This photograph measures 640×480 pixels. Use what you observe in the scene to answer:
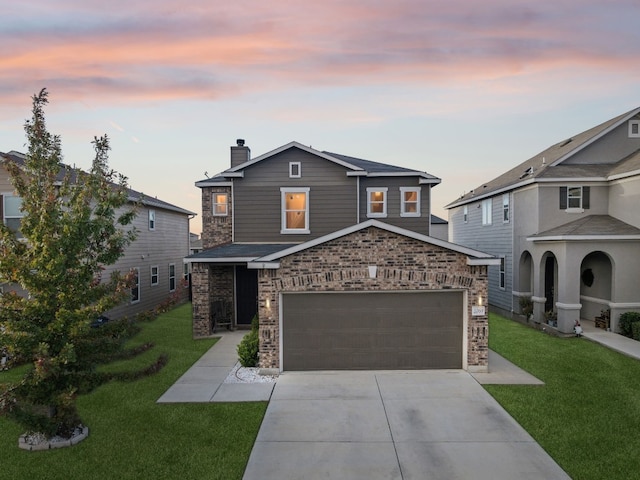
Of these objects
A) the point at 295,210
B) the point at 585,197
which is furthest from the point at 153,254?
the point at 585,197

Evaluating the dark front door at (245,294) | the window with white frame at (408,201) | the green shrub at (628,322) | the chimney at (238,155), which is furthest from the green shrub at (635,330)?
the chimney at (238,155)

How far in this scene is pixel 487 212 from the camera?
22.9 meters

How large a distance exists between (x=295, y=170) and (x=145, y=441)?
41.7ft

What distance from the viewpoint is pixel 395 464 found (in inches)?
254

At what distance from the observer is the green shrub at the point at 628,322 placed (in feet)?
49.2

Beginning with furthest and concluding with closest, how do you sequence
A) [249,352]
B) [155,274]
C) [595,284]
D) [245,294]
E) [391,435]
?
[155,274] → [595,284] → [245,294] → [249,352] → [391,435]

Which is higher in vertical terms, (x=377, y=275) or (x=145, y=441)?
(x=377, y=275)

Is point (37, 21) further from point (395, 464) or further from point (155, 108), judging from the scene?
point (395, 464)

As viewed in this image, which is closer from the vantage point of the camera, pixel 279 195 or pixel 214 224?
pixel 279 195

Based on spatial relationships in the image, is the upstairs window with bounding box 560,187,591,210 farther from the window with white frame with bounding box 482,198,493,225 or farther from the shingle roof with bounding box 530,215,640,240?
the window with white frame with bounding box 482,198,493,225

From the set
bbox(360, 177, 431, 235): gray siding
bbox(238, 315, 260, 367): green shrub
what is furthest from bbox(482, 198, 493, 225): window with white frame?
bbox(238, 315, 260, 367): green shrub

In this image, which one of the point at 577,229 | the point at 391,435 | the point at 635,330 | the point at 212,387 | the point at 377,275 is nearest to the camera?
the point at 391,435

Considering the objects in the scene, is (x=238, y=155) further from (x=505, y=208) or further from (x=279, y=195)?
(x=505, y=208)

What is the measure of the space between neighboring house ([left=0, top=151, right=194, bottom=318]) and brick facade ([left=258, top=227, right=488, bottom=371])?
8.64 m
